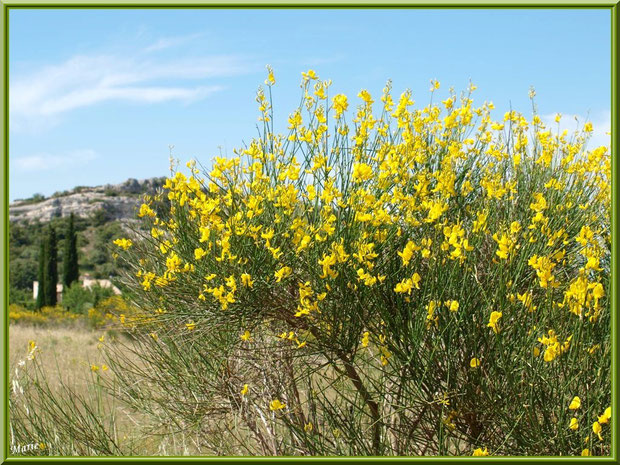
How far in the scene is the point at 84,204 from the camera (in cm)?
4319

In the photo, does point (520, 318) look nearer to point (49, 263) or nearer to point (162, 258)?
point (162, 258)

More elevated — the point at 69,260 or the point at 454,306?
the point at 454,306

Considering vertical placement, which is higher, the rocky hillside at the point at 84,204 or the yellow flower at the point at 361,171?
the rocky hillside at the point at 84,204

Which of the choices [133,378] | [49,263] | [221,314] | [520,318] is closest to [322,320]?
[221,314]

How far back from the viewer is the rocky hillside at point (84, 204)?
4038 centimetres

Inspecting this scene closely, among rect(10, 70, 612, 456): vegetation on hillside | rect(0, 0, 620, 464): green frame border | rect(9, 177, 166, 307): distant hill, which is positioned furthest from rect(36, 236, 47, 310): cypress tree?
rect(0, 0, 620, 464): green frame border

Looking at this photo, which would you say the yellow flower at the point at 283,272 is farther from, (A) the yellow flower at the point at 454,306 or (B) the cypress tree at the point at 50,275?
(B) the cypress tree at the point at 50,275

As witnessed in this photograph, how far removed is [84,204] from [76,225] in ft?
23.3

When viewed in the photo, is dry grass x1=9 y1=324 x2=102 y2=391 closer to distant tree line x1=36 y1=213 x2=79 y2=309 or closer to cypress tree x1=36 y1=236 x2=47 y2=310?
cypress tree x1=36 y1=236 x2=47 y2=310

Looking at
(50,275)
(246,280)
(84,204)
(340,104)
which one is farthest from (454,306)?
(84,204)

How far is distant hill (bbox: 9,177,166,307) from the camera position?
30364 mm

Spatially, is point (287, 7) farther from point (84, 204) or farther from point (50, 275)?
point (84, 204)

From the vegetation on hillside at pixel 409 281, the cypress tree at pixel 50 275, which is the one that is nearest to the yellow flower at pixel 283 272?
the vegetation on hillside at pixel 409 281

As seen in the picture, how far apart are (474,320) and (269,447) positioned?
2.11 metres
